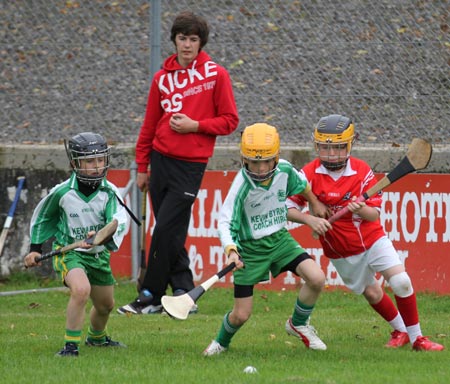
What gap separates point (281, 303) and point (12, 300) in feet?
7.99

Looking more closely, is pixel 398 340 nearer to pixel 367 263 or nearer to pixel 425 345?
pixel 425 345

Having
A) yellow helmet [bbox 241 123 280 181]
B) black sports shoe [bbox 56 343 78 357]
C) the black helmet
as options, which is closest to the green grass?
black sports shoe [bbox 56 343 78 357]

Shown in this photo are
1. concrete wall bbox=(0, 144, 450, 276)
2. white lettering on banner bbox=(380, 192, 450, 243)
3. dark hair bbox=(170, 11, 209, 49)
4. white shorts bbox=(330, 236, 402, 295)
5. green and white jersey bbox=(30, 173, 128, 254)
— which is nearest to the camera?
green and white jersey bbox=(30, 173, 128, 254)

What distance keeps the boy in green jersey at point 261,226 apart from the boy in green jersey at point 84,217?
2.56 feet

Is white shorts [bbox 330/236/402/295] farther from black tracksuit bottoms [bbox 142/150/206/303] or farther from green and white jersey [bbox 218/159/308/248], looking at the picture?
black tracksuit bottoms [bbox 142/150/206/303]

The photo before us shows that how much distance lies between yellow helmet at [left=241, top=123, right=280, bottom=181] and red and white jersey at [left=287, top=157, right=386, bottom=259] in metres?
0.47

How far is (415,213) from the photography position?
9.69 m

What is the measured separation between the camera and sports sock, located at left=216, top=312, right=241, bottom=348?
22.7 ft

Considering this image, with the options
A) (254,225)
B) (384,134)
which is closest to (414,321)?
(254,225)

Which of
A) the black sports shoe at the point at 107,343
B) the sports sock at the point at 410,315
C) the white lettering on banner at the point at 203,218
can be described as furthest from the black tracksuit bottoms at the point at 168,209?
the sports sock at the point at 410,315

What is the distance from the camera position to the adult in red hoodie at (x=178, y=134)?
8.71 meters

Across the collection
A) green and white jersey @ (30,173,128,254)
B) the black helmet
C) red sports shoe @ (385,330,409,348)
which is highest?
the black helmet

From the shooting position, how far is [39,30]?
12031mm

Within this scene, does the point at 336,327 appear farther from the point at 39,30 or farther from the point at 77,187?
the point at 39,30
